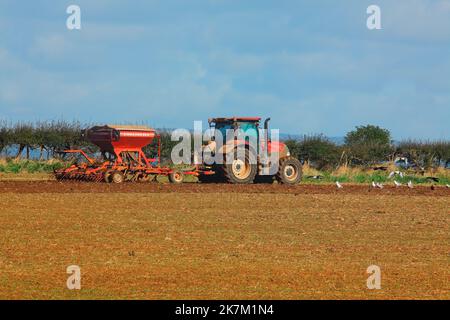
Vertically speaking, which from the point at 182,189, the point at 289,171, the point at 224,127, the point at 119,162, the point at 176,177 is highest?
the point at 224,127

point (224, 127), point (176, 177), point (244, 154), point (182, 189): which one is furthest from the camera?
point (176, 177)

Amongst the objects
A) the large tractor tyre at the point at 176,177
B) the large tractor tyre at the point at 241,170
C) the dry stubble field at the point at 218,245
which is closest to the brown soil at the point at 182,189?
the dry stubble field at the point at 218,245

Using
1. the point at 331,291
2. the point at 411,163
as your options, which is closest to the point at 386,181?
the point at 411,163

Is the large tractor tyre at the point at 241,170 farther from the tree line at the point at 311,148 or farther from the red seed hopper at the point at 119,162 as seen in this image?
the tree line at the point at 311,148

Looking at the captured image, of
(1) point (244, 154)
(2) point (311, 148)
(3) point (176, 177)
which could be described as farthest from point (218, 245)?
(2) point (311, 148)

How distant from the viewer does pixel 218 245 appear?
57.4 feet

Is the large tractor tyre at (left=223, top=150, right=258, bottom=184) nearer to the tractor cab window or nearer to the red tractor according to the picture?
the red tractor

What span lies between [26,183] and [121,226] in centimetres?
1345

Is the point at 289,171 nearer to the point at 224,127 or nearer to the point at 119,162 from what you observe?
the point at 224,127

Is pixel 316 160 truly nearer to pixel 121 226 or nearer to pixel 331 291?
pixel 121 226

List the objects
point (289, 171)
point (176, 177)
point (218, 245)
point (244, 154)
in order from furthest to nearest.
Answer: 1. point (289, 171)
2. point (176, 177)
3. point (244, 154)
4. point (218, 245)

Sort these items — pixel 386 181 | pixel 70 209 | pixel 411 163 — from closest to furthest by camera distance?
pixel 70 209
pixel 386 181
pixel 411 163

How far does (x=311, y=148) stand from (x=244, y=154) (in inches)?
794
